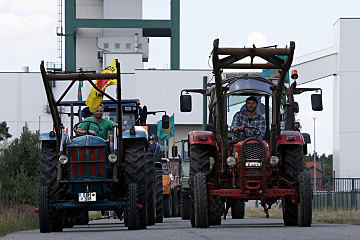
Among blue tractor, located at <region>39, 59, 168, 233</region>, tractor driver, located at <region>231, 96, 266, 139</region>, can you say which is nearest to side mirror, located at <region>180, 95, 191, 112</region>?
blue tractor, located at <region>39, 59, 168, 233</region>

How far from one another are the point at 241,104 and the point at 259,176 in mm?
1863

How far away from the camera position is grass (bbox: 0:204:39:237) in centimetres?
1693

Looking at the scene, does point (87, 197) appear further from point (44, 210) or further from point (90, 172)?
point (44, 210)

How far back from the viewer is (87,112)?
1869 centimetres

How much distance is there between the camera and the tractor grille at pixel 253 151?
46.8 feet

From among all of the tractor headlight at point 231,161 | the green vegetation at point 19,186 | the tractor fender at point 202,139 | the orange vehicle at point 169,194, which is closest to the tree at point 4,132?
A: the green vegetation at point 19,186

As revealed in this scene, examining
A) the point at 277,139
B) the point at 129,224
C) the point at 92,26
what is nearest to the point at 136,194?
the point at 129,224

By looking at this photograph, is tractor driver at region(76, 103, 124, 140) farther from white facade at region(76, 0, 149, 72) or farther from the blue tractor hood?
white facade at region(76, 0, 149, 72)

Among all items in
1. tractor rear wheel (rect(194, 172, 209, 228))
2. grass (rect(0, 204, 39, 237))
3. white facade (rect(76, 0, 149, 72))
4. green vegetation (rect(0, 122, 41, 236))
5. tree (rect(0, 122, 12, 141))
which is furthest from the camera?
white facade (rect(76, 0, 149, 72))

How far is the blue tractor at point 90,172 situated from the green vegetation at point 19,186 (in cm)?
106

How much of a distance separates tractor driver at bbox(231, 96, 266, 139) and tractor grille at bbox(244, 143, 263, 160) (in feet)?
2.59

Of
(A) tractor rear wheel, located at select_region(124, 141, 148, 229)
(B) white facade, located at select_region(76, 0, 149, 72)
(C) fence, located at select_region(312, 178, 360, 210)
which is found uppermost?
(B) white facade, located at select_region(76, 0, 149, 72)

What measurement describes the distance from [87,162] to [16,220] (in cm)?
509

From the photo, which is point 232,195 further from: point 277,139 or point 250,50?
Result: point 250,50
